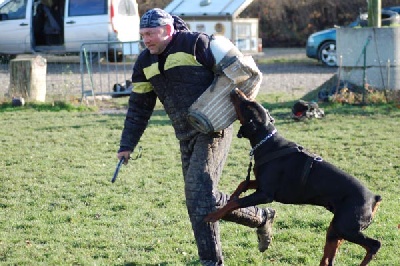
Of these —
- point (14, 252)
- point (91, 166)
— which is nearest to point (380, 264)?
point (14, 252)

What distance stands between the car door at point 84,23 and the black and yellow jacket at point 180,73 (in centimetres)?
1578

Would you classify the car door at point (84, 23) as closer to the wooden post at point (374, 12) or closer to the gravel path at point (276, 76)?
the gravel path at point (276, 76)

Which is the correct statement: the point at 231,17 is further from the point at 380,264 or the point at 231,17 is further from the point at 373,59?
the point at 380,264

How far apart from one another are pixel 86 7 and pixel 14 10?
2.32 meters

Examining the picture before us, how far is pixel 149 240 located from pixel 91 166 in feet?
10.0

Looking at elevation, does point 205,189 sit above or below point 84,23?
below

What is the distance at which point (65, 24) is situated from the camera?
20969mm

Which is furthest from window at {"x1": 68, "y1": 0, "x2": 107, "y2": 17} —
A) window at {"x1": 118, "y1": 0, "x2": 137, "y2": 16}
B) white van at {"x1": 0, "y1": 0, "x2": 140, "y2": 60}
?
window at {"x1": 118, "y1": 0, "x2": 137, "y2": 16}

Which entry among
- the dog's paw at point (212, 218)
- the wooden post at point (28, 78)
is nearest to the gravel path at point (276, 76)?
the wooden post at point (28, 78)

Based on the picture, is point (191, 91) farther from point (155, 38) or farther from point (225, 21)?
point (225, 21)

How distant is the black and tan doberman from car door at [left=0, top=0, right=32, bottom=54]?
17639 millimetres

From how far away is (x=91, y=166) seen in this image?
8.86m

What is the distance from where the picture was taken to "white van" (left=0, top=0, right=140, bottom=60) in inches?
816

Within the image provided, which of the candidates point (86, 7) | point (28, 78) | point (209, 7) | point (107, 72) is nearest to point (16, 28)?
point (86, 7)
